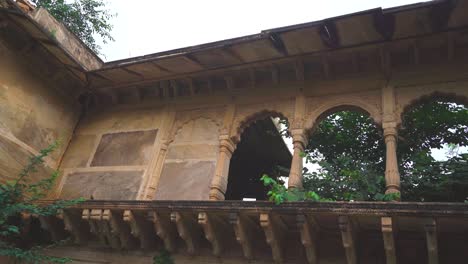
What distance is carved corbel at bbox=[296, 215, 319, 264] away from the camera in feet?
14.2

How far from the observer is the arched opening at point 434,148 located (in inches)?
274

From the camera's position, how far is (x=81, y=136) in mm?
7598

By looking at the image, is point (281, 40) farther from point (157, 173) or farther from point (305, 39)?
→ point (157, 173)

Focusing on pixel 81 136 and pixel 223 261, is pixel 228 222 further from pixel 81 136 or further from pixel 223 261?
pixel 81 136

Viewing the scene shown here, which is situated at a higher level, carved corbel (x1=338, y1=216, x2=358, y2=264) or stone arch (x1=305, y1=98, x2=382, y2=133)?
stone arch (x1=305, y1=98, x2=382, y2=133)

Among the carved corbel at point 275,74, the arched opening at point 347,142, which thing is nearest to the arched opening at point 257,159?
the arched opening at point 347,142

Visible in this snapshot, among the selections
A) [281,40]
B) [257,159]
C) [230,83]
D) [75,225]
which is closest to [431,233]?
[281,40]

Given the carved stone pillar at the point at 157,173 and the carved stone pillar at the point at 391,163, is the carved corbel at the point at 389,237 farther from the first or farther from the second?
the carved stone pillar at the point at 157,173

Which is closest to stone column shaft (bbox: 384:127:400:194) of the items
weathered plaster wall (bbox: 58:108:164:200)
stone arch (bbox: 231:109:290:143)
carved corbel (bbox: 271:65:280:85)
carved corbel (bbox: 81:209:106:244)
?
stone arch (bbox: 231:109:290:143)

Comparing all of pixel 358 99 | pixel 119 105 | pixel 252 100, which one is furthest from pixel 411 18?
pixel 119 105

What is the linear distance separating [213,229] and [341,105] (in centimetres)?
258

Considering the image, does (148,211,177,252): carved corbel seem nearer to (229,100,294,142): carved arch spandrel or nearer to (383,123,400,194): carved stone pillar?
(229,100,294,142): carved arch spandrel

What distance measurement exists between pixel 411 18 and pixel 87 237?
555 cm

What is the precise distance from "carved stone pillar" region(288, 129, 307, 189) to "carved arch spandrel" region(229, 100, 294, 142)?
1.54ft
